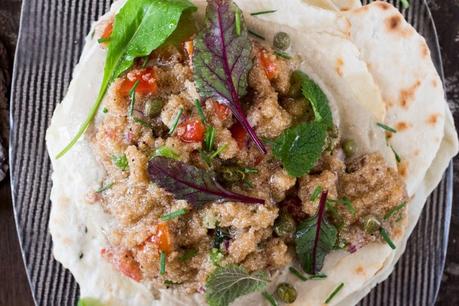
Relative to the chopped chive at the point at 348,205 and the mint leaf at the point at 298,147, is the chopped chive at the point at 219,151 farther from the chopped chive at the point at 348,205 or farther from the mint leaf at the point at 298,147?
the chopped chive at the point at 348,205

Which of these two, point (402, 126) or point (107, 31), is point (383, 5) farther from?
point (107, 31)

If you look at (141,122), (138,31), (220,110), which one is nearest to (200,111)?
(220,110)

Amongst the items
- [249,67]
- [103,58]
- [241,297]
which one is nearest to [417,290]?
[241,297]

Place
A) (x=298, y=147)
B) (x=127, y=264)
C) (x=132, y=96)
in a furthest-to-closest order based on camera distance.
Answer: (x=127, y=264), (x=132, y=96), (x=298, y=147)

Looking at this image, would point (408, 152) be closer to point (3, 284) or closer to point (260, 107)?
point (260, 107)

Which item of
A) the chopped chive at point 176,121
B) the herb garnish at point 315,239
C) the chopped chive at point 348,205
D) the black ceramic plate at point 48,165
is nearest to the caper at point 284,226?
the herb garnish at point 315,239

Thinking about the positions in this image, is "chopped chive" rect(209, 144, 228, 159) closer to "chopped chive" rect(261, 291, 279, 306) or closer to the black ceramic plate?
"chopped chive" rect(261, 291, 279, 306)
